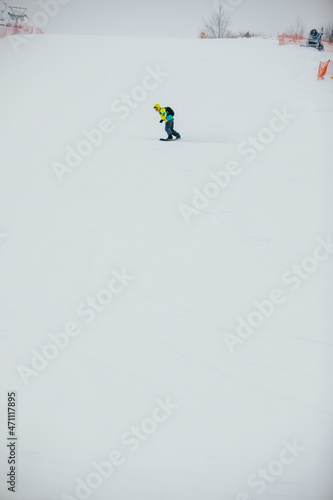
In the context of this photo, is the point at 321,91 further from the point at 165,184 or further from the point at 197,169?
the point at 165,184

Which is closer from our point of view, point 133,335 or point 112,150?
point 133,335

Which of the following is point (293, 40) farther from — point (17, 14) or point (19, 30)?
point (19, 30)

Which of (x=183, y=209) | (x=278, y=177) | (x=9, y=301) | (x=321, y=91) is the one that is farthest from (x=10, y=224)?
(x=321, y=91)

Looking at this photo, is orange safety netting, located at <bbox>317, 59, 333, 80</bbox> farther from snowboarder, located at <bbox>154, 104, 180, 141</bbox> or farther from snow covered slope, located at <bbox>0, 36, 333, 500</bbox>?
snowboarder, located at <bbox>154, 104, 180, 141</bbox>

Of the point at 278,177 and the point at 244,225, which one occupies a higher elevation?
the point at 278,177

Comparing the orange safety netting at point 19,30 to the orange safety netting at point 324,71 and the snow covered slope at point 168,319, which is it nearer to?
the snow covered slope at point 168,319

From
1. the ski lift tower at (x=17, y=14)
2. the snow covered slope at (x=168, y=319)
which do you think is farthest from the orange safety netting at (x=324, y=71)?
the ski lift tower at (x=17, y=14)

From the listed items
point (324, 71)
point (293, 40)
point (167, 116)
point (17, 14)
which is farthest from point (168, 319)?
point (293, 40)

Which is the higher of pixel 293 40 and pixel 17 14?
pixel 293 40
